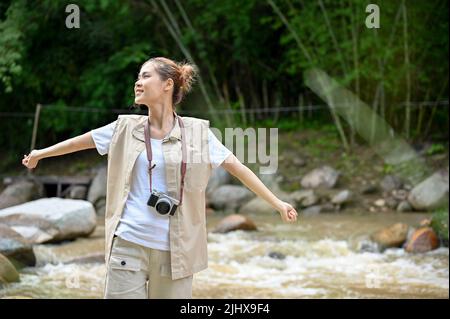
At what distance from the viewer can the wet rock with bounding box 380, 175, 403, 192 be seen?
9234 millimetres

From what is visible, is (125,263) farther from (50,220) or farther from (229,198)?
(229,198)

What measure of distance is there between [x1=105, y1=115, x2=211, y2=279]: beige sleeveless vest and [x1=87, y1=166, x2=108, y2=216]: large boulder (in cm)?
745

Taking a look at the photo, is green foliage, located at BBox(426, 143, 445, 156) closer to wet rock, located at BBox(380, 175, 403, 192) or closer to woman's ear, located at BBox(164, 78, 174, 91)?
wet rock, located at BBox(380, 175, 403, 192)

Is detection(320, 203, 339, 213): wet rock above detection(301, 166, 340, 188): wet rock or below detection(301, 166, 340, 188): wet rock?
below

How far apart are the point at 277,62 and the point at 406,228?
571 cm

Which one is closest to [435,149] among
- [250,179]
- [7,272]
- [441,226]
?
[441,226]

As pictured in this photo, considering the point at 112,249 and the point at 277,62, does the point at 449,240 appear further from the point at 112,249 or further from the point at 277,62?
the point at 277,62

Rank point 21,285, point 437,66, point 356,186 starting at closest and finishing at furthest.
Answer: point 21,285 → point 356,186 → point 437,66

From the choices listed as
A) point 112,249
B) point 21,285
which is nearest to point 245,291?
point 21,285

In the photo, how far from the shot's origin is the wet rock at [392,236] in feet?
21.9

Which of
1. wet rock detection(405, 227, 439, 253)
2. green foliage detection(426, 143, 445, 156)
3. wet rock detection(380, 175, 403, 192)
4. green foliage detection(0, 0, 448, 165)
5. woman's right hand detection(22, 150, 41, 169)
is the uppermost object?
green foliage detection(0, 0, 448, 165)

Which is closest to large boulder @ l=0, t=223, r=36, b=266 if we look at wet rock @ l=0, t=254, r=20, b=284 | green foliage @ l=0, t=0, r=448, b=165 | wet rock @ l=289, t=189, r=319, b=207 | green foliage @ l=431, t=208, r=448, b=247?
wet rock @ l=0, t=254, r=20, b=284

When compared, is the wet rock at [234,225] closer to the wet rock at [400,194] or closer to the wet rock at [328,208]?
the wet rock at [328,208]

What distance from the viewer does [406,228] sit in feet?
22.5
